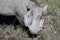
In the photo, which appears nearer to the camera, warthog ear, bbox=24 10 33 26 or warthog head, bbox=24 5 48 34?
warthog head, bbox=24 5 48 34

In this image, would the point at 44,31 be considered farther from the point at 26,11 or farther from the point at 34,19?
the point at 26,11

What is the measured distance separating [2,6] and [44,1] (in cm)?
157

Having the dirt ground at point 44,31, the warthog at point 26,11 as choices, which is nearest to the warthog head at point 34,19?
the warthog at point 26,11

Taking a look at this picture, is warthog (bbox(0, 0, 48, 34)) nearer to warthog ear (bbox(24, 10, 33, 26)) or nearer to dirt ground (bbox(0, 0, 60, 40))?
warthog ear (bbox(24, 10, 33, 26))

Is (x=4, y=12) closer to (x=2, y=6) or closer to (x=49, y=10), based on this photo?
(x=2, y=6)

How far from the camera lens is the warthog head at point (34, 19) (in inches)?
229

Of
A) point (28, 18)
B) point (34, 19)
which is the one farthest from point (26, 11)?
point (34, 19)

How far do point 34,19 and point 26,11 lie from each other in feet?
1.03

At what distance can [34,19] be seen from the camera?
590cm

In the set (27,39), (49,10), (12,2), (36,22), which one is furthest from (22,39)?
(49,10)

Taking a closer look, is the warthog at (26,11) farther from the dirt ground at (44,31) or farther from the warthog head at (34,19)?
the dirt ground at (44,31)

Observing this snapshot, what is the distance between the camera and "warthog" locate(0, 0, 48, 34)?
5887mm

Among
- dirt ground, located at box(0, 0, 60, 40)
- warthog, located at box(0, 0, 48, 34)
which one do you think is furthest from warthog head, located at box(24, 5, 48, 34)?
dirt ground, located at box(0, 0, 60, 40)

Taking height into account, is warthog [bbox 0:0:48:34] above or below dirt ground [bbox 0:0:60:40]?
above
